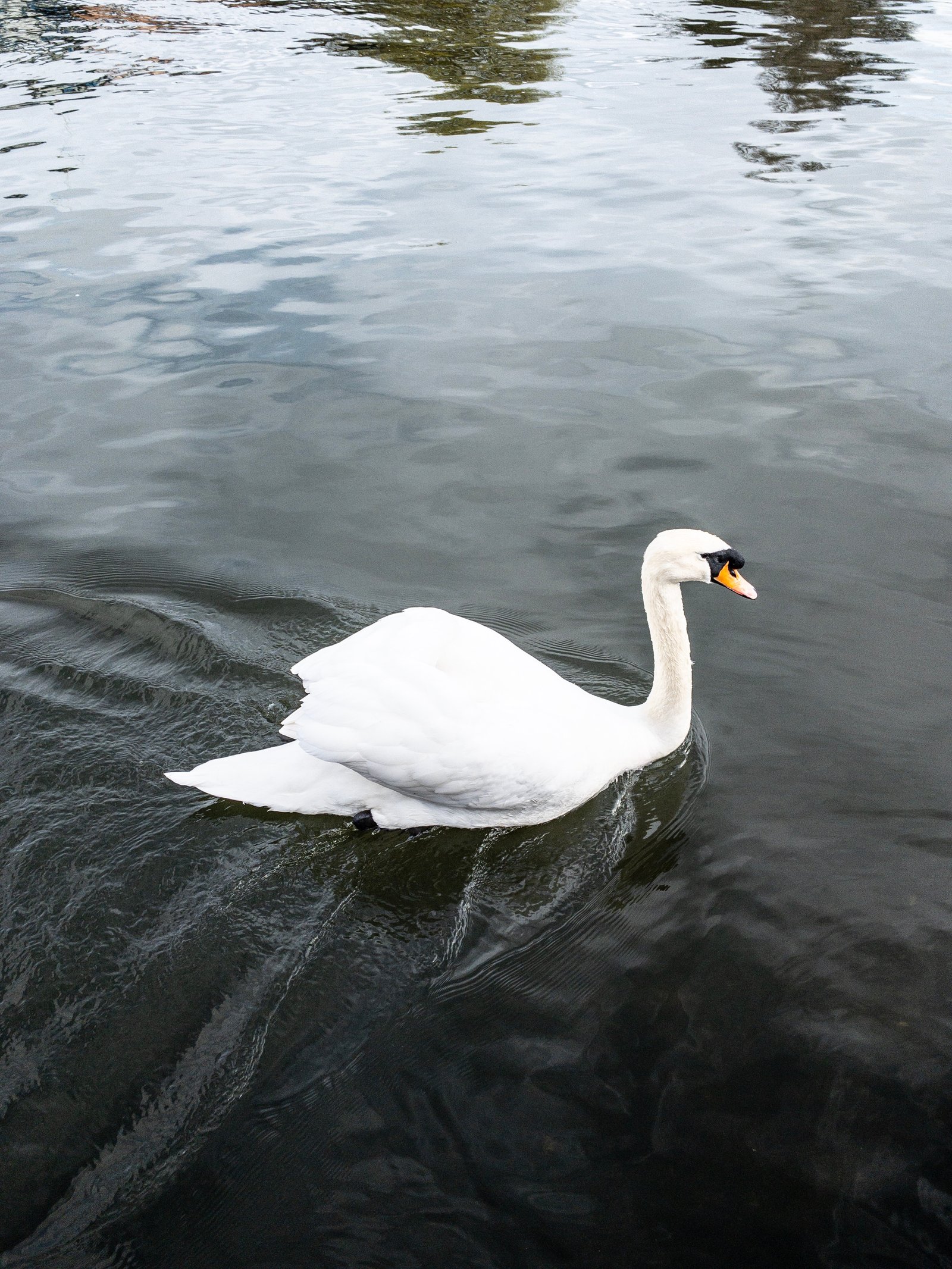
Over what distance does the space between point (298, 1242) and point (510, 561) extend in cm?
445

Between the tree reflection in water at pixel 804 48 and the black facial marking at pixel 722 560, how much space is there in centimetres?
1132

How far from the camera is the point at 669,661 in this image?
5.28m

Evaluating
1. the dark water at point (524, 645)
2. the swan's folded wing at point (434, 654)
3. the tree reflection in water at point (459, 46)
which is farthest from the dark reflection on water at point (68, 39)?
the swan's folded wing at point (434, 654)

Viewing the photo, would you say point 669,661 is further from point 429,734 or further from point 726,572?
point 429,734

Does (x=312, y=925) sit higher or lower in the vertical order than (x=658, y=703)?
lower

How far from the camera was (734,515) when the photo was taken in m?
7.41

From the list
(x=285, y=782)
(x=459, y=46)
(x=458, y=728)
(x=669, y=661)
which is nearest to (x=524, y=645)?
(x=669, y=661)

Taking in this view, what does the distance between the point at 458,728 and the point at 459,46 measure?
912 inches

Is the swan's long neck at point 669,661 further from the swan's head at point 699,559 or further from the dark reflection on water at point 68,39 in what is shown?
the dark reflection on water at point 68,39

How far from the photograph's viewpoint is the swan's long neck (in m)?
5.25

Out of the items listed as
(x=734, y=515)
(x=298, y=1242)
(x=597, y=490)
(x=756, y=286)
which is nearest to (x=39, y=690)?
(x=298, y=1242)

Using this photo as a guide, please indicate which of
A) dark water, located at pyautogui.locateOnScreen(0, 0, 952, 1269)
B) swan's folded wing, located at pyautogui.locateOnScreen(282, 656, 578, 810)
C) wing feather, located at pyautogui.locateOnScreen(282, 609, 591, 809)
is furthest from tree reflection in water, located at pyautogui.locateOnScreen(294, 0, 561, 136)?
swan's folded wing, located at pyautogui.locateOnScreen(282, 656, 578, 810)

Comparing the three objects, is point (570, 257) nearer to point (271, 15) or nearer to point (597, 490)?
point (597, 490)

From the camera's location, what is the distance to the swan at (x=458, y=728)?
4.68 m
